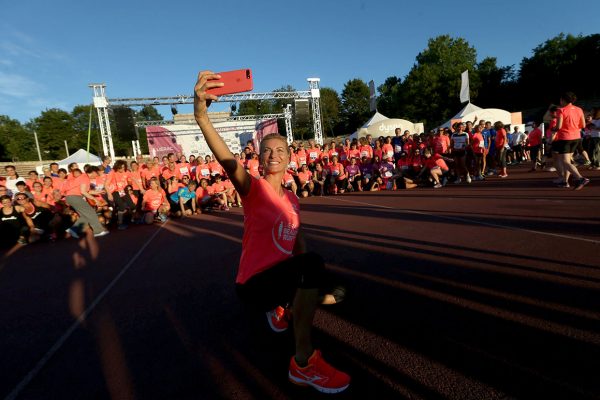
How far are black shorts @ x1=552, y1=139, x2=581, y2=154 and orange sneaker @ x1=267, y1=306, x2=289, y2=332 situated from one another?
705 centimetres

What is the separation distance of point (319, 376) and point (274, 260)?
2.46ft

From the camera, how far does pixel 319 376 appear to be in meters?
1.83

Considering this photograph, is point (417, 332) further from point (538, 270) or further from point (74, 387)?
point (74, 387)

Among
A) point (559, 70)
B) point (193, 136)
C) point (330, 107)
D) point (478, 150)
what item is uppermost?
point (330, 107)

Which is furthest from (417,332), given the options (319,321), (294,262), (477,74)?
(477,74)

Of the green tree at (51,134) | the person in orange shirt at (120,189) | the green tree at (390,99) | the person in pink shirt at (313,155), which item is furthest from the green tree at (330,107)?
the person in orange shirt at (120,189)

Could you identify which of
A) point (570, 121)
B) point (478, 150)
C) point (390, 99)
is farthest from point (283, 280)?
point (390, 99)

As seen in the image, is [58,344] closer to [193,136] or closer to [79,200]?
[79,200]

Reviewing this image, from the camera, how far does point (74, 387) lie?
6.84ft

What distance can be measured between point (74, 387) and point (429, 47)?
6130 cm

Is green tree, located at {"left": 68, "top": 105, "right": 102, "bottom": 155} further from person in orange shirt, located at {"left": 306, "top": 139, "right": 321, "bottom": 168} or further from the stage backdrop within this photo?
person in orange shirt, located at {"left": 306, "top": 139, "right": 321, "bottom": 168}

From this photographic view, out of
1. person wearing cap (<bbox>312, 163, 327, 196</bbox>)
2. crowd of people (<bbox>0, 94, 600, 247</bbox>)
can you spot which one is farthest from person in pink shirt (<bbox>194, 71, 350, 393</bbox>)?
person wearing cap (<bbox>312, 163, 327, 196</bbox>)

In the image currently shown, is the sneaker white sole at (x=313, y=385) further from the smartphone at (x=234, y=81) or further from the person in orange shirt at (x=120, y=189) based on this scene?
the person in orange shirt at (x=120, y=189)

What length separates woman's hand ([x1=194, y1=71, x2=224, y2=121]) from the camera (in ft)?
5.28
